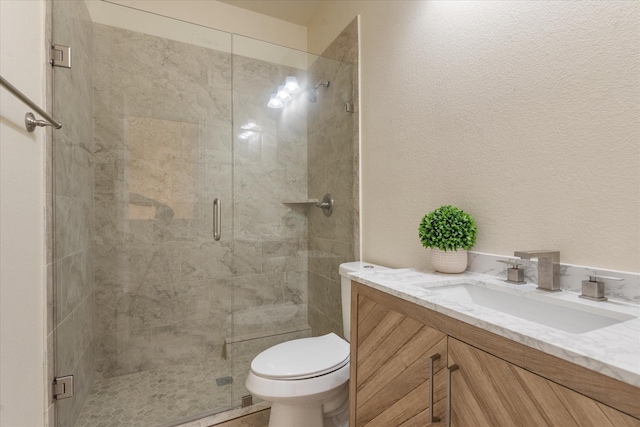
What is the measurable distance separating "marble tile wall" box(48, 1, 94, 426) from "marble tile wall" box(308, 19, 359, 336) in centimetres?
136

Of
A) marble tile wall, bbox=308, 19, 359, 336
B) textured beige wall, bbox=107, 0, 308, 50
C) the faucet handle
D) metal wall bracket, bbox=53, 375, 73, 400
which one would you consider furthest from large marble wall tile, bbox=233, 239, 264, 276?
textured beige wall, bbox=107, 0, 308, 50

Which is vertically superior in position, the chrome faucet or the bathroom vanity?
the chrome faucet

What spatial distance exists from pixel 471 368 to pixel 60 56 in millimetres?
2011

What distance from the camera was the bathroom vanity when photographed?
47cm

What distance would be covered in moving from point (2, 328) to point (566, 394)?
1.47m

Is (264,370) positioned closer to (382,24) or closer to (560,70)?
(560,70)

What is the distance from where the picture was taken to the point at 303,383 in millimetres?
1287

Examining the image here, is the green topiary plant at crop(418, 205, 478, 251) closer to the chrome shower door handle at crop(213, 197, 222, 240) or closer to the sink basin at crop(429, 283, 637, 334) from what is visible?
the sink basin at crop(429, 283, 637, 334)

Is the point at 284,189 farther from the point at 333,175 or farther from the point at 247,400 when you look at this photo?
the point at 247,400

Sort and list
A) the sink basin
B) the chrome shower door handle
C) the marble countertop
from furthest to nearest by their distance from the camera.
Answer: the chrome shower door handle < the sink basin < the marble countertop

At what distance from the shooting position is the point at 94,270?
6.19 ft

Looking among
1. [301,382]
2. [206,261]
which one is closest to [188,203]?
[206,261]

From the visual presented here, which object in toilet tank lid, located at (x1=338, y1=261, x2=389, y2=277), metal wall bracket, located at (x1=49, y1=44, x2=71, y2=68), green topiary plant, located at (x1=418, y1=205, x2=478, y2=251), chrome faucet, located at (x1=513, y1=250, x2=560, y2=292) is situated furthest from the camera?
toilet tank lid, located at (x1=338, y1=261, x2=389, y2=277)

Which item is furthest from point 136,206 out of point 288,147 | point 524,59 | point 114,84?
point 524,59
